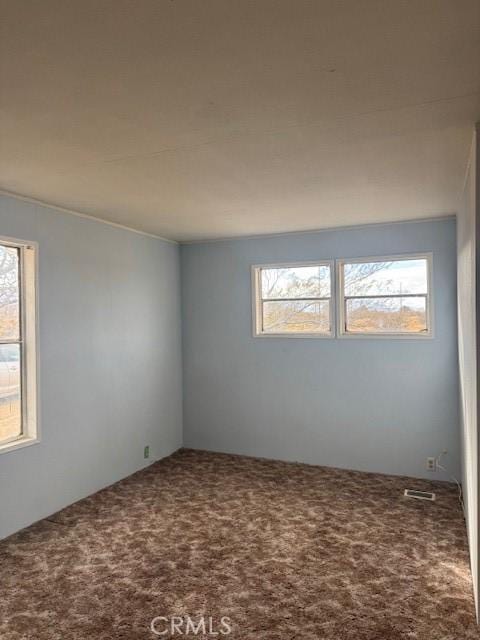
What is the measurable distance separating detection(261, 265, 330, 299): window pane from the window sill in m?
2.78

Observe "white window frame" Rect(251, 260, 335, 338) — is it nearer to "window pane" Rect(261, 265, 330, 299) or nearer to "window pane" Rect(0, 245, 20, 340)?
"window pane" Rect(261, 265, 330, 299)

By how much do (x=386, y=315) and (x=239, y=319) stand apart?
162 centimetres

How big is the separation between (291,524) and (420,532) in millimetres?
939

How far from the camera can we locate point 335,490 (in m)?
4.17

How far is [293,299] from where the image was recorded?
5.06 metres

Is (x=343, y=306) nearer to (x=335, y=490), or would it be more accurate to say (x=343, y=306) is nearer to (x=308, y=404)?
(x=308, y=404)

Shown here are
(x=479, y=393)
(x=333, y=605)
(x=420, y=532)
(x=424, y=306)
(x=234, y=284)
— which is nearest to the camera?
(x=479, y=393)

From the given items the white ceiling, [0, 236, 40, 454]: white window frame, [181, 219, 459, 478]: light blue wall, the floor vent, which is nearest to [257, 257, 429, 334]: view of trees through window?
[181, 219, 459, 478]: light blue wall

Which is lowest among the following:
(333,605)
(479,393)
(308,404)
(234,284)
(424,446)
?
(333,605)

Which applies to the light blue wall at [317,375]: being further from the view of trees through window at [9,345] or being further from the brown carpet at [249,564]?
the view of trees through window at [9,345]

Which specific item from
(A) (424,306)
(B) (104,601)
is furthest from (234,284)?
(B) (104,601)

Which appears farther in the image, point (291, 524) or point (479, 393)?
point (291, 524)

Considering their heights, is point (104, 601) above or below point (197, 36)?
below

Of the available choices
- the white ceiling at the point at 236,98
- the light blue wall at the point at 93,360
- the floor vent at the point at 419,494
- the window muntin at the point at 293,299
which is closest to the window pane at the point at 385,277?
the window muntin at the point at 293,299
